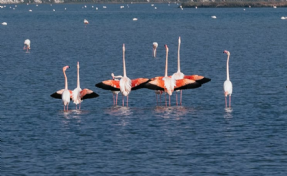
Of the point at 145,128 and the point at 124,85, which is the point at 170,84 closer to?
the point at 124,85

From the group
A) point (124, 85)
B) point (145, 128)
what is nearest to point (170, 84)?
point (124, 85)

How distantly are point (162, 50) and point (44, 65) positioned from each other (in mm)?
20494

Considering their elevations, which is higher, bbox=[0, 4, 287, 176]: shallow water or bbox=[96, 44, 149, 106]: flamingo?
bbox=[96, 44, 149, 106]: flamingo

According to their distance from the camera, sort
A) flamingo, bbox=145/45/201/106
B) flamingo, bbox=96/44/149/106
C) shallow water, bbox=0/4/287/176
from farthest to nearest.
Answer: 1. flamingo, bbox=96/44/149/106
2. flamingo, bbox=145/45/201/106
3. shallow water, bbox=0/4/287/176

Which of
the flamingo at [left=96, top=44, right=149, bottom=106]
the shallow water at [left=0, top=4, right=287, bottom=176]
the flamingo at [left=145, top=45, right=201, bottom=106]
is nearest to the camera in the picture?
the shallow water at [left=0, top=4, right=287, bottom=176]

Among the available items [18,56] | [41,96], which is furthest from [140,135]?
[18,56]

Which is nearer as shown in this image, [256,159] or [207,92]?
[256,159]

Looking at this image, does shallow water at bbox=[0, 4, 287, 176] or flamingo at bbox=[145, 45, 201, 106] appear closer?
shallow water at bbox=[0, 4, 287, 176]

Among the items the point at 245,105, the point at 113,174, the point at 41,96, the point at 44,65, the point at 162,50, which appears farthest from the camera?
the point at 162,50

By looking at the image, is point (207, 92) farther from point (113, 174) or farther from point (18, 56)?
point (18, 56)

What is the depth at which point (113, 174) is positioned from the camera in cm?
2091

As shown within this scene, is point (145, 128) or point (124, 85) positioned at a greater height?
point (124, 85)

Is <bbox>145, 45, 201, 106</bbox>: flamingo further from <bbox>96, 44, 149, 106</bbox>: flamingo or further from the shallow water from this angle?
the shallow water

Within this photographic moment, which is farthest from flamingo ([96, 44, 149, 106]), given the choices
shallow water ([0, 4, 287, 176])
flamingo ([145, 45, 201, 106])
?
shallow water ([0, 4, 287, 176])
